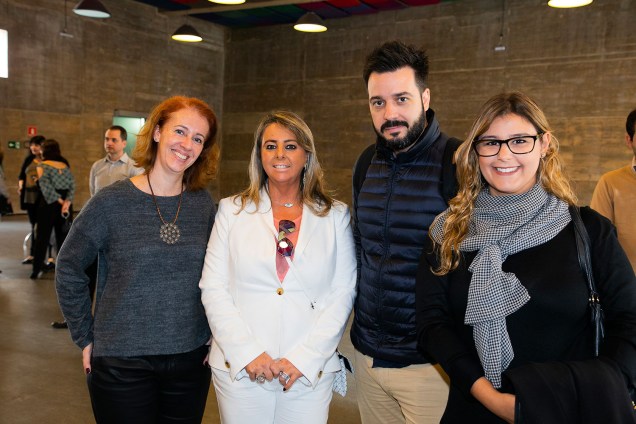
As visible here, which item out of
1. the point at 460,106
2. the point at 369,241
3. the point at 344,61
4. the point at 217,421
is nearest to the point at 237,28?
the point at 344,61

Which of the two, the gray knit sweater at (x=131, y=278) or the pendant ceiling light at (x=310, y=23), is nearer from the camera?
the gray knit sweater at (x=131, y=278)

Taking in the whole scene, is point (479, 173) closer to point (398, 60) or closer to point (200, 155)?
point (398, 60)

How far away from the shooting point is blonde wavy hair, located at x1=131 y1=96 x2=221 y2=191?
2.38 metres

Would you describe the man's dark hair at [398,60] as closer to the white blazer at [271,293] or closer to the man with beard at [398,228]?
the man with beard at [398,228]

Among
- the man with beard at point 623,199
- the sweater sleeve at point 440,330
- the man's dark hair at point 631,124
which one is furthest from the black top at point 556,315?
the man's dark hair at point 631,124

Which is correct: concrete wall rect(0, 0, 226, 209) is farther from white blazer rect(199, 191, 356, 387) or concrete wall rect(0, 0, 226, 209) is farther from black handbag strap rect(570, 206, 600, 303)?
black handbag strap rect(570, 206, 600, 303)

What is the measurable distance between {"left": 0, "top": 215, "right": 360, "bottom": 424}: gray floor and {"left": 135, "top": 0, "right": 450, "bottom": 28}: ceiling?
9.05 metres

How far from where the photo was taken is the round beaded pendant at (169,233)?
2262 millimetres

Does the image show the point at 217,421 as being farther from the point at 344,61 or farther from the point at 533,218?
the point at 344,61

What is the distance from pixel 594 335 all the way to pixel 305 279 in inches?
39.7

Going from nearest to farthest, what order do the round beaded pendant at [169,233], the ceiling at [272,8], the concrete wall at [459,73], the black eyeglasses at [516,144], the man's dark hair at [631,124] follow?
1. the black eyeglasses at [516,144]
2. the round beaded pendant at [169,233]
3. the man's dark hair at [631,124]
4. the concrete wall at [459,73]
5. the ceiling at [272,8]

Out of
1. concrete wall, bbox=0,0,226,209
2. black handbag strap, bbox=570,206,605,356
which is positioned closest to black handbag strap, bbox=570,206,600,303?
black handbag strap, bbox=570,206,605,356

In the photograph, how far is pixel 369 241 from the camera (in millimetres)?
2275

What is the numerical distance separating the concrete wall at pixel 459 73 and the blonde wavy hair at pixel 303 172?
11256mm
